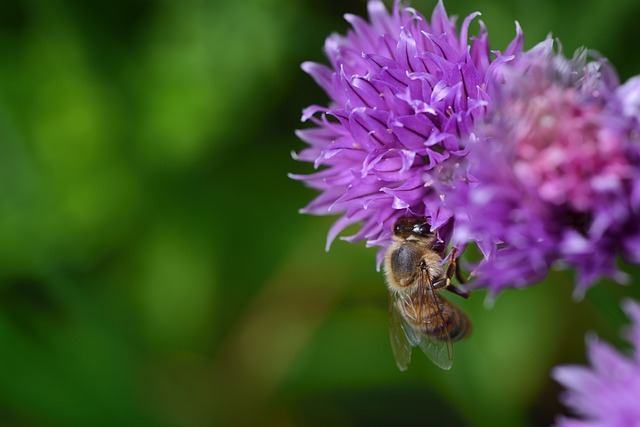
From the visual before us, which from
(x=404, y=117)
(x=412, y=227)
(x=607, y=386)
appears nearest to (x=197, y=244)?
(x=412, y=227)

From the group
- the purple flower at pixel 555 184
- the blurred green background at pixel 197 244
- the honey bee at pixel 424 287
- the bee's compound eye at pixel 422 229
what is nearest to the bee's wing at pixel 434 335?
the honey bee at pixel 424 287

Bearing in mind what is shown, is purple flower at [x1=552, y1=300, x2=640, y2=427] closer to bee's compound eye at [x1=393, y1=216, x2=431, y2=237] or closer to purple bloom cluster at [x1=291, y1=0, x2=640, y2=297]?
purple bloom cluster at [x1=291, y1=0, x2=640, y2=297]

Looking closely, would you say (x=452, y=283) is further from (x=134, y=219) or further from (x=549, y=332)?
(x=134, y=219)

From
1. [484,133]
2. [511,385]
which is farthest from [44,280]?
[484,133]

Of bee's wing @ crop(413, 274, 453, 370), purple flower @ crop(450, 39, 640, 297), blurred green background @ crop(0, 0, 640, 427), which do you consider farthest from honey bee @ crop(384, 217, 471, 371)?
blurred green background @ crop(0, 0, 640, 427)

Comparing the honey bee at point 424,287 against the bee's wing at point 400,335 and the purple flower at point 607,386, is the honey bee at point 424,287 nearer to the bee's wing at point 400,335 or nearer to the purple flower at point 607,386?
the bee's wing at point 400,335

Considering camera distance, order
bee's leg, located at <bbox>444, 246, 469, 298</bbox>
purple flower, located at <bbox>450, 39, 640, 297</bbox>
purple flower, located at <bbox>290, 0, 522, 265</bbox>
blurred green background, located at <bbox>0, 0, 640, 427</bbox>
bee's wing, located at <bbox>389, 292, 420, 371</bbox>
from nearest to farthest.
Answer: purple flower, located at <bbox>450, 39, 640, 297</bbox> → purple flower, located at <bbox>290, 0, 522, 265</bbox> → bee's leg, located at <bbox>444, 246, 469, 298</bbox> → bee's wing, located at <bbox>389, 292, 420, 371</bbox> → blurred green background, located at <bbox>0, 0, 640, 427</bbox>
